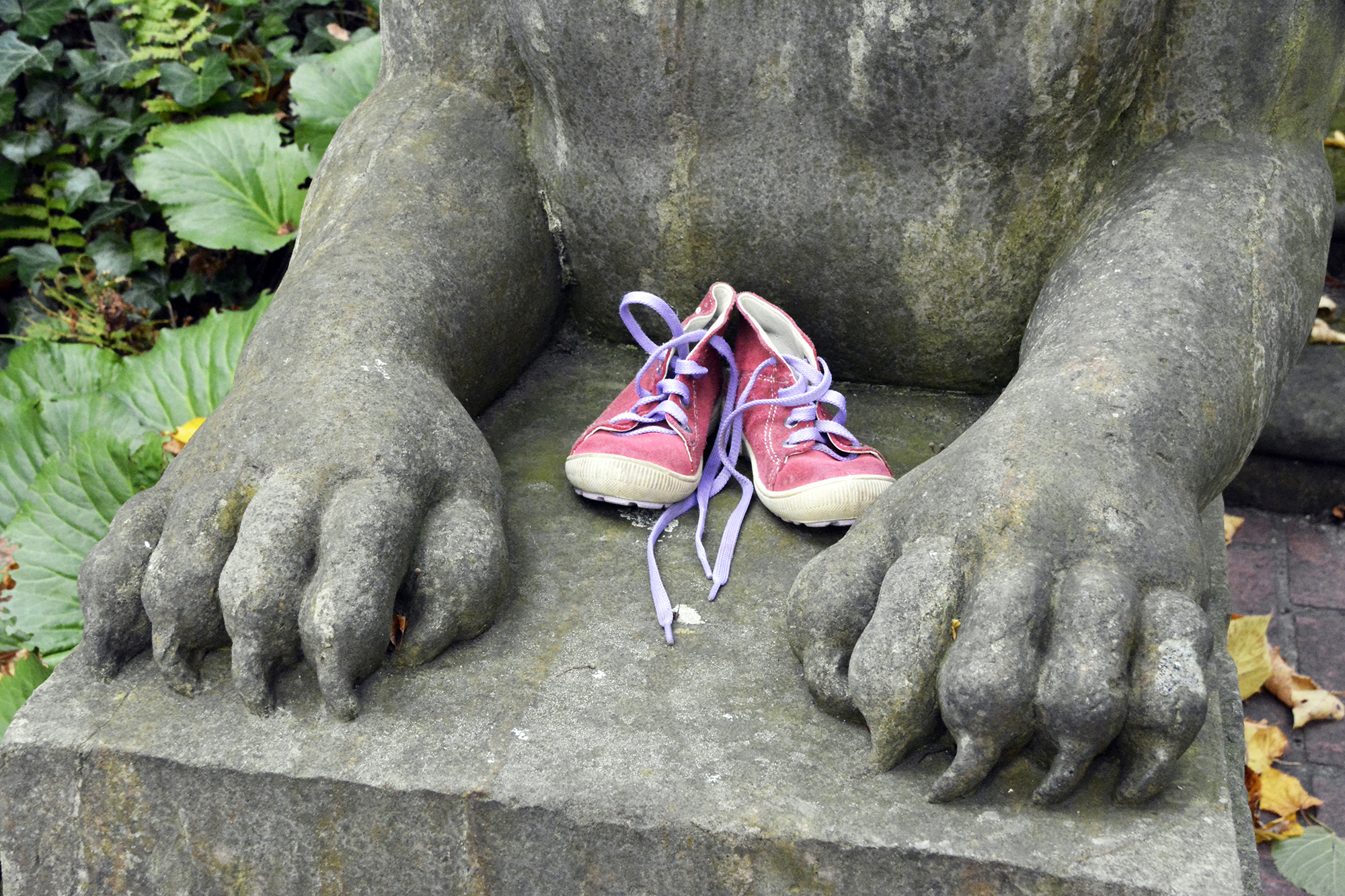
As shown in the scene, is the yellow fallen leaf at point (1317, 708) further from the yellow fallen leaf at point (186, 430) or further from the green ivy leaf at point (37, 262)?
the green ivy leaf at point (37, 262)

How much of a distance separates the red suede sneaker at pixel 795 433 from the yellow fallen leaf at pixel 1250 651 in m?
1.16

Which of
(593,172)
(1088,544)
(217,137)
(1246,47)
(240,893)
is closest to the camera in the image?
(1088,544)

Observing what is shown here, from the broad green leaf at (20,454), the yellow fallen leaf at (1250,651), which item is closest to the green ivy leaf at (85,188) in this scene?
the broad green leaf at (20,454)

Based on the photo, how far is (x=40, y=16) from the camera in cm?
329

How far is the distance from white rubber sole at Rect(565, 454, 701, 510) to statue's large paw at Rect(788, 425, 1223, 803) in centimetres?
43

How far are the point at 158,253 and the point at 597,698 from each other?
244 cm

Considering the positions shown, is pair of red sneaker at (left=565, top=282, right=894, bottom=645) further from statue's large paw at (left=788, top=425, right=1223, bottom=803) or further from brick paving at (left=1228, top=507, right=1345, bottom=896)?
brick paving at (left=1228, top=507, right=1345, bottom=896)

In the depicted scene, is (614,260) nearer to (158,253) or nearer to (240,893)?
(240,893)

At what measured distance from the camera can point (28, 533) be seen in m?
2.28

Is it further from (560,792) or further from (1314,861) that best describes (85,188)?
(1314,861)

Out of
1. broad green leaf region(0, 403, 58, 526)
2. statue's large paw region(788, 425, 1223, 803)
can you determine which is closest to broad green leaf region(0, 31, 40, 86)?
broad green leaf region(0, 403, 58, 526)

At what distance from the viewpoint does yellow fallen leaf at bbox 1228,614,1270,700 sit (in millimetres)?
2508

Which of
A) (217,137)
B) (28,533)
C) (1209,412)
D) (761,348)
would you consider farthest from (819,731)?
(217,137)

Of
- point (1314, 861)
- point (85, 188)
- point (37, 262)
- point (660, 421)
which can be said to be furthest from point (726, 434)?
point (37, 262)
